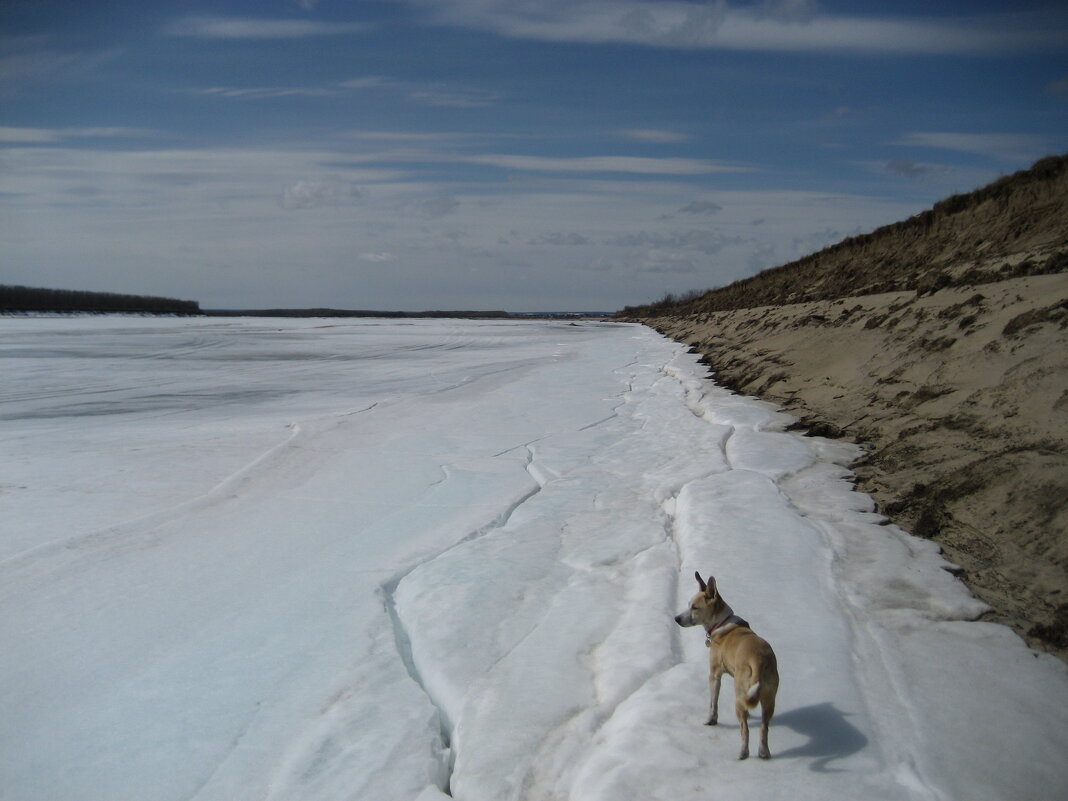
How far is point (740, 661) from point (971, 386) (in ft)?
18.3

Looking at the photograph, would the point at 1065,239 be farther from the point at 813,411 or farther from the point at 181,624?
the point at 181,624

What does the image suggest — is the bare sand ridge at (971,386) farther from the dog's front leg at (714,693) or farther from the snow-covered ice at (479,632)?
the dog's front leg at (714,693)

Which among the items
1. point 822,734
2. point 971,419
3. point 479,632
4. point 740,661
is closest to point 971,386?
point 971,419

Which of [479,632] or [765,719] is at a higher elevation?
[765,719]

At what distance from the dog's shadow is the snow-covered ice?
0.01 meters

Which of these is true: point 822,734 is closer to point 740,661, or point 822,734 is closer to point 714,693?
point 714,693

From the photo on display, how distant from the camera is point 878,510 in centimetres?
565

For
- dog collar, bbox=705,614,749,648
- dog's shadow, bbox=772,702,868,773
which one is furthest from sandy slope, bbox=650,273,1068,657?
dog collar, bbox=705,614,749,648

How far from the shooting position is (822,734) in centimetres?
301

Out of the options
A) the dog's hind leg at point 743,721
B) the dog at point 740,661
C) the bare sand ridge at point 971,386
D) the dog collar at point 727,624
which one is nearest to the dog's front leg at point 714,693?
the dog at point 740,661

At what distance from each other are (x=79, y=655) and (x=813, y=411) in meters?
8.19

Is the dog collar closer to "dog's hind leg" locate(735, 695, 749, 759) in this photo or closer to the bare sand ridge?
"dog's hind leg" locate(735, 695, 749, 759)

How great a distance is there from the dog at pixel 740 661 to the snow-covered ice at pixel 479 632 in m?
0.19

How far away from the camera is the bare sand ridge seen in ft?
14.8
